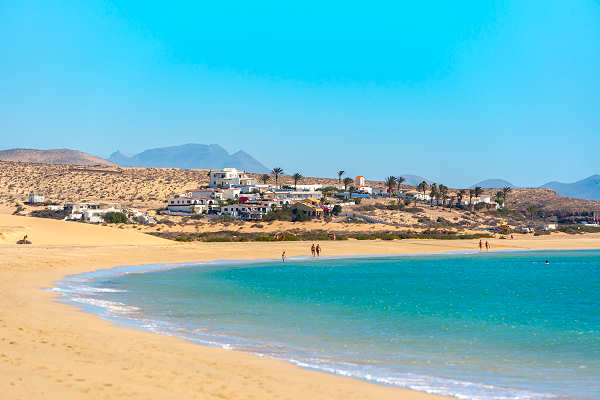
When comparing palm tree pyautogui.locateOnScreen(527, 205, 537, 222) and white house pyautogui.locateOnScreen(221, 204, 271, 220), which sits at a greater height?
palm tree pyautogui.locateOnScreen(527, 205, 537, 222)

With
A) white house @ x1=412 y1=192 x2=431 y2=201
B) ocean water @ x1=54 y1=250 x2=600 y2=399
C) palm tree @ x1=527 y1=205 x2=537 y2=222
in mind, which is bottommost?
ocean water @ x1=54 y1=250 x2=600 y2=399

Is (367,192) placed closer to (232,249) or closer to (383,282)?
(232,249)

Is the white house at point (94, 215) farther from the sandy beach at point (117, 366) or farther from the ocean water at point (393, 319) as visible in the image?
the sandy beach at point (117, 366)

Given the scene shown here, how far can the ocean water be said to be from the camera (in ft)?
44.9

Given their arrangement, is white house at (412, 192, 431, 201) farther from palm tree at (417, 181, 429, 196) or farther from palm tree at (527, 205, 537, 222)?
palm tree at (527, 205, 537, 222)

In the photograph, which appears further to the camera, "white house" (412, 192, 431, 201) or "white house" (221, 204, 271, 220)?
"white house" (412, 192, 431, 201)

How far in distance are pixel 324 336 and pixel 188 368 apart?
6264mm

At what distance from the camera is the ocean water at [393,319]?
1368 cm

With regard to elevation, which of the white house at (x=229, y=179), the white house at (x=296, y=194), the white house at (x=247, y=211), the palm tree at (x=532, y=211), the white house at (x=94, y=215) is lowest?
the white house at (x=94, y=215)

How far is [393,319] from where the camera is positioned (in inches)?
870

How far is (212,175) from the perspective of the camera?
12862 cm

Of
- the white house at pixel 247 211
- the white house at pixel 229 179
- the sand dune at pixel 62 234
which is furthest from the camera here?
Result: the white house at pixel 229 179

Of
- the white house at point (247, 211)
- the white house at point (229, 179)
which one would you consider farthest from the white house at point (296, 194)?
the white house at point (229, 179)

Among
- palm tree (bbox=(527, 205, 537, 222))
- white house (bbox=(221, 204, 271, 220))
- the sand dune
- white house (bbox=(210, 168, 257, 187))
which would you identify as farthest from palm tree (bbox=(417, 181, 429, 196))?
the sand dune
